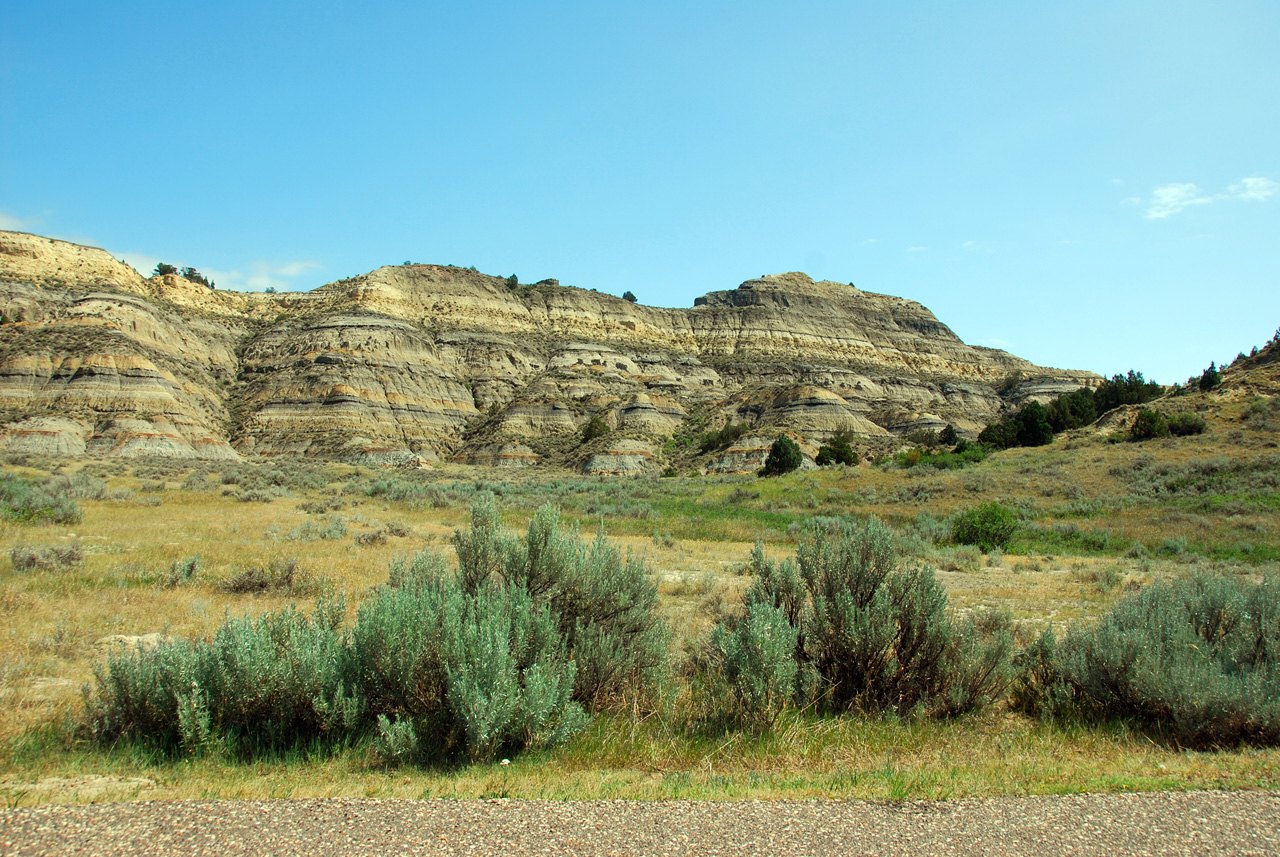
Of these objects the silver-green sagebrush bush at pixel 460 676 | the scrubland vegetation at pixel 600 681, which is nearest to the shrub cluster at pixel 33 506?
the scrubland vegetation at pixel 600 681

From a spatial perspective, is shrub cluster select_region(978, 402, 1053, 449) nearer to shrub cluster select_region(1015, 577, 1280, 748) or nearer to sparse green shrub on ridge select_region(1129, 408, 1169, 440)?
sparse green shrub on ridge select_region(1129, 408, 1169, 440)

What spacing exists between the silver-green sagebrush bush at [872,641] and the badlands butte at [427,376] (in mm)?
50459

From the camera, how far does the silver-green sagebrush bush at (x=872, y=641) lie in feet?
18.0

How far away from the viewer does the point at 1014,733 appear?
530cm

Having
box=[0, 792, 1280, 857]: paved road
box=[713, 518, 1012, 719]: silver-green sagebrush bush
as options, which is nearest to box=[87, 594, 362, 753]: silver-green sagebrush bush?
box=[0, 792, 1280, 857]: paved road

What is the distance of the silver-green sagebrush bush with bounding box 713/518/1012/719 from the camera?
18.0 feet

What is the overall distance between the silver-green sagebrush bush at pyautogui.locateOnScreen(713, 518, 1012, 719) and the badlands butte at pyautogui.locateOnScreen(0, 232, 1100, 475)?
1987 inches

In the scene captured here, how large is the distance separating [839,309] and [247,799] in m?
117

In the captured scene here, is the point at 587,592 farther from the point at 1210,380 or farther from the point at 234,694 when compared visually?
the point at 1210,380

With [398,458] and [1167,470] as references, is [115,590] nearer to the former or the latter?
[1167,470]

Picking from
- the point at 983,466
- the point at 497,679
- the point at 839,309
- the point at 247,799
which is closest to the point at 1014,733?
the point at 497,679

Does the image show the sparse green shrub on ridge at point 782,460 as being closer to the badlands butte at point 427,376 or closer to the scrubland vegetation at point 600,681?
the badlands butte at point 427,376

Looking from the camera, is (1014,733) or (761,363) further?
(761,363)

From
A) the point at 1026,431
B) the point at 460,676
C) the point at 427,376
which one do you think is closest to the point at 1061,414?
the point at 1026,431
